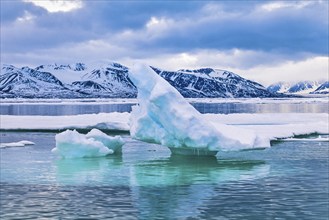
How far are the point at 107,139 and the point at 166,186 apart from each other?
32.6 ft

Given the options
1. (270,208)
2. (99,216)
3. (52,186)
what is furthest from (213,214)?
(52,186)

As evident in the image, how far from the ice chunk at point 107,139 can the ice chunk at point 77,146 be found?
20 cm

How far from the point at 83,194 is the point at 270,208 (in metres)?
5.39

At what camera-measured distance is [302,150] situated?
27.8 m

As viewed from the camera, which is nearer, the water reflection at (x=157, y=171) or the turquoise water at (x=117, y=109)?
the water reflection at (x=157, y=171)

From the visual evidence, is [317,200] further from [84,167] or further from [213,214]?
[84,167]

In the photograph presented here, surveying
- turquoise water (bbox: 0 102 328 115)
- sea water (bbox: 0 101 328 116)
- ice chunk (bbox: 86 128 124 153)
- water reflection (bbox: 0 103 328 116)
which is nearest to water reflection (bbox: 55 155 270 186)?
ice chunk (bbox: 86 128 124 153)

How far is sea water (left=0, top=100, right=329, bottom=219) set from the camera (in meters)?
14.2

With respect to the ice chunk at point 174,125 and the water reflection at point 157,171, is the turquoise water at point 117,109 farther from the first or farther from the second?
the water reflection at point 157,171

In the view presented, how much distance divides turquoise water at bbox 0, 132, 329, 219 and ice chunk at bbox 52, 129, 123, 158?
0.66 m

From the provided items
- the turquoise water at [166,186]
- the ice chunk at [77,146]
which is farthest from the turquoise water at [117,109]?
the turquoise water at [166,186]

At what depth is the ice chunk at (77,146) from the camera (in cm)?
2545

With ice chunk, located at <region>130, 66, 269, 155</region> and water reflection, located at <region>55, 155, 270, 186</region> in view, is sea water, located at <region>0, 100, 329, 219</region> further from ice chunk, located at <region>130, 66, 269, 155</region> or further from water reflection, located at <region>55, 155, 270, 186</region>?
ice chunk, located at <region>130, 66, 269, 155</region>

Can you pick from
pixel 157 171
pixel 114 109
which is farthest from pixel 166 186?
pixel 114 109
